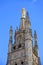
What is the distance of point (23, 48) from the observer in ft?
153

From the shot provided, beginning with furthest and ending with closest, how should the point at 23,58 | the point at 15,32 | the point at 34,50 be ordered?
the point at 15,32
the point at 34,50
the point at 23,58

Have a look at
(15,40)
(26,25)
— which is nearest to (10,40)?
(15,40)

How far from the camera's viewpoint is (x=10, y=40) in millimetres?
49750

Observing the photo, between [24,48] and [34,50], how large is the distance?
10.6 feet

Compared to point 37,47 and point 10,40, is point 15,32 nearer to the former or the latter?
point 10,40

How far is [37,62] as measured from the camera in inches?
1868

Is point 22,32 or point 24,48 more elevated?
point 22,32

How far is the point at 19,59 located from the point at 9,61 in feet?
7.14

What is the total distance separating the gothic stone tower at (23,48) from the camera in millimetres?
44719

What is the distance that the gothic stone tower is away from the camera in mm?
44719

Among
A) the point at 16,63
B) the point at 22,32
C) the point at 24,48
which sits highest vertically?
the point at 22,32

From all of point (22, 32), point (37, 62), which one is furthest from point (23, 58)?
point (22, 32)

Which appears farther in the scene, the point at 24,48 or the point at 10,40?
the point at 10,40

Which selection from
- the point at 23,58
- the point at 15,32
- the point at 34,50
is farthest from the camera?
the point at 15,32
